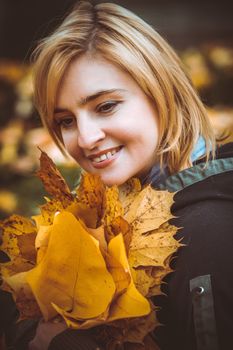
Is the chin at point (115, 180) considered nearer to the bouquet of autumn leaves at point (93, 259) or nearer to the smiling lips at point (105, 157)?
the smiling lips at point (105, 157)

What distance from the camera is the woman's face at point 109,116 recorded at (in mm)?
1231

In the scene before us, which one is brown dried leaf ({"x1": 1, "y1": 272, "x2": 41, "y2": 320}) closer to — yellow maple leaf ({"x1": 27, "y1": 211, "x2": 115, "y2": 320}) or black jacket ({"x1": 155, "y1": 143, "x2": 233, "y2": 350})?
yellow maple leaf ({"x1": 27, "y1": 211, "x2": 115, "y2": 320})

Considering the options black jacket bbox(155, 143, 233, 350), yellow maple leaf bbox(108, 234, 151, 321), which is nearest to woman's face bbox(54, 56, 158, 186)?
black jacket bbox(155, 143, 233, 350)

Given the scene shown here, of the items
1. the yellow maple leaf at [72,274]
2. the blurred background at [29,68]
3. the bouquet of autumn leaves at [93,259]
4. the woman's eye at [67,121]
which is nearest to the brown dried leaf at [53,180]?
the bouquet of autumn leaves at [93,259]

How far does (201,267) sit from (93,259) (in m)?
0.21

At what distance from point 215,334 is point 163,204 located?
0.27 m

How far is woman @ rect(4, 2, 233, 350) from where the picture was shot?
0.99 metres

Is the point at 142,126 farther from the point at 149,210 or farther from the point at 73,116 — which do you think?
the point at 149,210

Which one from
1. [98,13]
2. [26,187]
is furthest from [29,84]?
[98,13]

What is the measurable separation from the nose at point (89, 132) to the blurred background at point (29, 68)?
1.13 metres

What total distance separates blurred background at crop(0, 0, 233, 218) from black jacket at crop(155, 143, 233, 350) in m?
1.32

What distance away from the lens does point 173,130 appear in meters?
1.36

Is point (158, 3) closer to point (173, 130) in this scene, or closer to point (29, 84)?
point (29, 84)

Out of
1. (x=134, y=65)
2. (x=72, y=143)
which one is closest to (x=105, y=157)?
(x=72, y=143)
